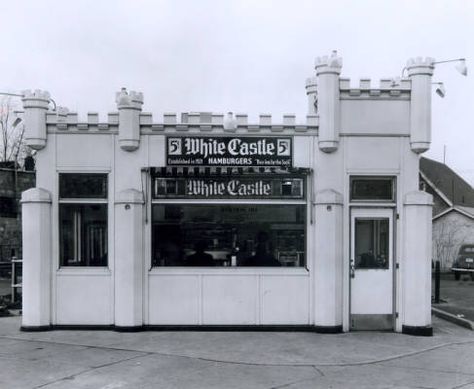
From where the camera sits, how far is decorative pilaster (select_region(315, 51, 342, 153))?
37.8 ft

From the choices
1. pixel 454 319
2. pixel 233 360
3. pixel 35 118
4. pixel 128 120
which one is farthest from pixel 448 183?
pixel 233 360

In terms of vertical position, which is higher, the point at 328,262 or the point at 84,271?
the point at 328,262

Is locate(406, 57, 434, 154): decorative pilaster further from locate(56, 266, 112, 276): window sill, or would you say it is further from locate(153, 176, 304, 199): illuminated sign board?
locate(56, 266, 112, 276): window sill

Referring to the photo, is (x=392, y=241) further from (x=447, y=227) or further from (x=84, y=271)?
(x=447, y=227)

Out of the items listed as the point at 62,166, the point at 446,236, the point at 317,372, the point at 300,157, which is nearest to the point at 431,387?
the point at 317,372

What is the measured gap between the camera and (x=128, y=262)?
1151 cm

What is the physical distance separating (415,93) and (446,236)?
26.1 m

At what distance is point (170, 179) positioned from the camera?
464 inches

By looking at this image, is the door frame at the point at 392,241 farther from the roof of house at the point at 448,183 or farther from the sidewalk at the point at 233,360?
the roof of house at the point at 448,183

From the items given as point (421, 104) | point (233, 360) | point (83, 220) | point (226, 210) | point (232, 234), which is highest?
point (421, 104)

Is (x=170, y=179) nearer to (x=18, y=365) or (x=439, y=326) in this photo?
(x=18, y=365)

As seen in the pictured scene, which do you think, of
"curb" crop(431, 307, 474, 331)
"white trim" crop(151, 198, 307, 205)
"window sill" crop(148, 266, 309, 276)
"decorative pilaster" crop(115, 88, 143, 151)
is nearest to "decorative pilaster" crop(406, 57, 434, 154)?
"white trim" crop(151, 198, 307, 205)

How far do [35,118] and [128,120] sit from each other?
1.73m

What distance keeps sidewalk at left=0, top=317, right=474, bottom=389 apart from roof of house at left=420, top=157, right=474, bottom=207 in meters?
29.5
